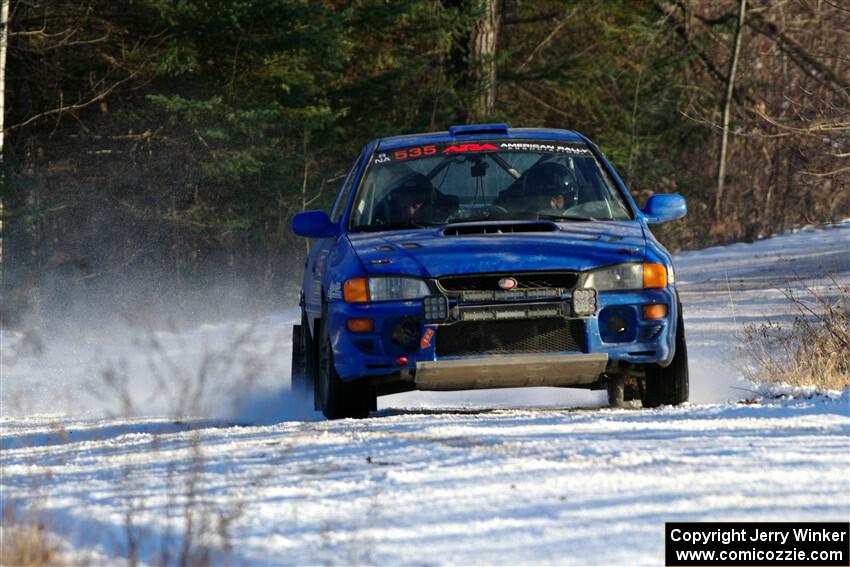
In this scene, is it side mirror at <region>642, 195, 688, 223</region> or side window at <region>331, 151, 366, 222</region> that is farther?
side window at <region>331, 151, 366, 222</region>

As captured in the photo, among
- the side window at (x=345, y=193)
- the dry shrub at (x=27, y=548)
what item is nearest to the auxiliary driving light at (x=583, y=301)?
the side window at (x=345, y=193)

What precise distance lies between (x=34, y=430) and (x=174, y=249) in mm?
18262

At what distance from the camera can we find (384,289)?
820 cm

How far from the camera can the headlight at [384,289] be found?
8.12 metres

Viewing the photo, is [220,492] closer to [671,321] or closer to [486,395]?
[671,321]

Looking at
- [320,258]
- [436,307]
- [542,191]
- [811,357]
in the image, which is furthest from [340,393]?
[811,357]

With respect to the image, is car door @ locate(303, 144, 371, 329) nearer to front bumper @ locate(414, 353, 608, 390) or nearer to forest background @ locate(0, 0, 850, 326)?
front bumper @ locate(414, 353, 608, 390)

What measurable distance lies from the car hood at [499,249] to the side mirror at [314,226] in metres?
0.60

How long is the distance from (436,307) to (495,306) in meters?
0.30

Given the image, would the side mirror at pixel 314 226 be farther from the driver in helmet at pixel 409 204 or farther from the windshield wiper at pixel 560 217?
the windshield wiper at pixel 560 217

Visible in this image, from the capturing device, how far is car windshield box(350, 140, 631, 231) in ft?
30.6

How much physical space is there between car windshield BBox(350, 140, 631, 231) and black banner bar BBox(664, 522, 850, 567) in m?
4.46

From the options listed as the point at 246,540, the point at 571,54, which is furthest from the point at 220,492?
the point at 571,54

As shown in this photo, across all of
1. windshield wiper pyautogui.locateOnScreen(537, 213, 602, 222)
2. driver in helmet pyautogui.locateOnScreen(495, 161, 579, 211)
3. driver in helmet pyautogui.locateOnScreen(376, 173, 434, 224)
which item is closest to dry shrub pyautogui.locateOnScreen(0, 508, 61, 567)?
driver in helmet pyautogui.locateOnScreen(376, 173, 434, 224)
